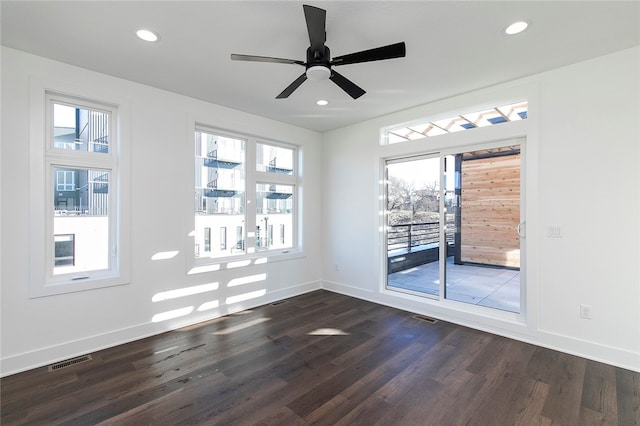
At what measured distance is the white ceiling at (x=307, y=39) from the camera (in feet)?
6.90

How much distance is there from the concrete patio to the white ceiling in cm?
227

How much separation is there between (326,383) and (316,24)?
8.83 feet

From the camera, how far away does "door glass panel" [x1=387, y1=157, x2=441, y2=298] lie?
411 cm

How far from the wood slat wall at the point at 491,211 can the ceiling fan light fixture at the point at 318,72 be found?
2399mm

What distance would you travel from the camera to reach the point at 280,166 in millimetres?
4934

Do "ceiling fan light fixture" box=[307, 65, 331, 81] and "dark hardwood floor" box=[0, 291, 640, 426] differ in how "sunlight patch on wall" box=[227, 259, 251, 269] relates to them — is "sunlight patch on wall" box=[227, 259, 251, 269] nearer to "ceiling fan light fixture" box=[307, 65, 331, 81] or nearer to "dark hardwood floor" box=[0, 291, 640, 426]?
"dark hardwood floor" box=[0, 291, 640, 426]

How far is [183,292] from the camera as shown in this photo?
3.62 meters

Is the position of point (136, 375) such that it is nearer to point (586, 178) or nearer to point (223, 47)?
point (223, 47)

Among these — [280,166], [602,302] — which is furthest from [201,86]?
[602,302]

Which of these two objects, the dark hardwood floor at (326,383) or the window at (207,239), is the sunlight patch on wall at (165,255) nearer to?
the window at (207,239)

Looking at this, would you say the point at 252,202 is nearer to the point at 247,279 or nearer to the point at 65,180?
the point at 247,279

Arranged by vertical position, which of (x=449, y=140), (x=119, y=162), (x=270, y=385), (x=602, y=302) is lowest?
(x=270, y=385)

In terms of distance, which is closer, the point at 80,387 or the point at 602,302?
the point at 80,387

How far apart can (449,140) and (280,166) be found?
8.59 ft
